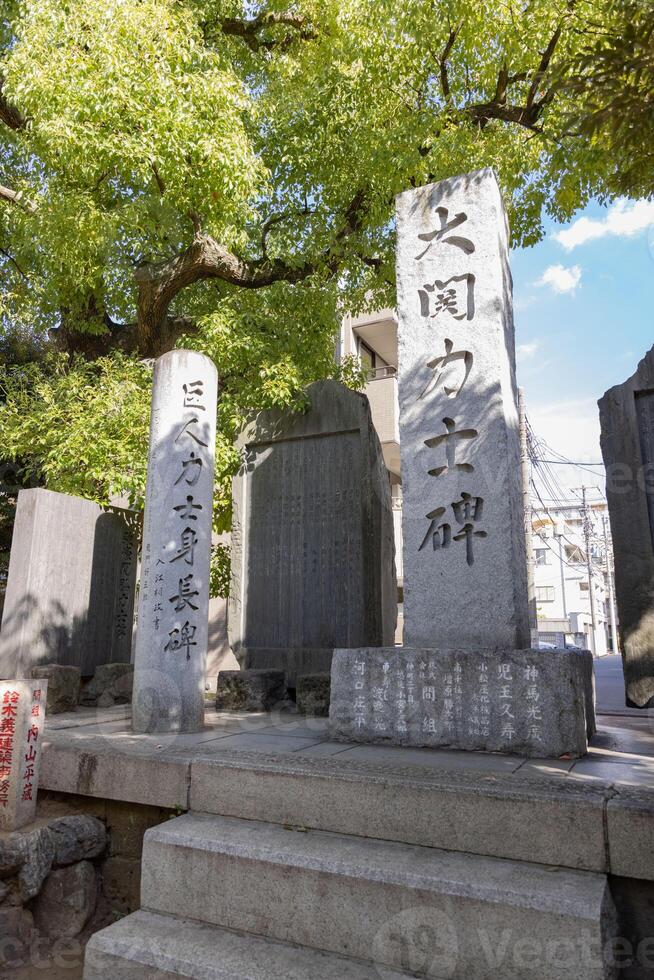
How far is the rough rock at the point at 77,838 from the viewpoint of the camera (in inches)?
159

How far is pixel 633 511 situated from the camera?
641 cm

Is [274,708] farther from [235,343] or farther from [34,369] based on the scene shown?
[34,369]

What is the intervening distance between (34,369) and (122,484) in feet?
10.0

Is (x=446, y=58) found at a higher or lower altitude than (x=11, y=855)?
higher

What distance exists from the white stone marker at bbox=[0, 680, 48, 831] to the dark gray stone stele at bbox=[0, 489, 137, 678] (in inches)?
108

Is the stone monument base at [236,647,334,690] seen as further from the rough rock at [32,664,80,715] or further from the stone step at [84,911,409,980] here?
the stone step at [84,911,409,980]

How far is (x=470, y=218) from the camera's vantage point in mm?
5250

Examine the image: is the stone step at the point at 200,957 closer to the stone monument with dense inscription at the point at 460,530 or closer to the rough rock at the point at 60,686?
the stone monument with dense inscription at the point at 460,530

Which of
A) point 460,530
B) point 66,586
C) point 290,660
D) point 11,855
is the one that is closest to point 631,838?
point 460,530

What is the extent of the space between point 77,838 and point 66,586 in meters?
3.76

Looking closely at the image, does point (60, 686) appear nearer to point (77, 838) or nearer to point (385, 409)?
point (77, 838)

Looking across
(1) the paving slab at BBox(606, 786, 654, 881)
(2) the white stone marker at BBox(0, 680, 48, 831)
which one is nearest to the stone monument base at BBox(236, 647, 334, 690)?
(2) the white stone marker at BBox(0, 680, 48, 831)

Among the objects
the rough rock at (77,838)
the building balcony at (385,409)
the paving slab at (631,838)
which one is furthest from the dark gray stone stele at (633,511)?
the building balcony at (385,409)

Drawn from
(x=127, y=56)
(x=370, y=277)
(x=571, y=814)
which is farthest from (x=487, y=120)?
(x=571, y=814)
